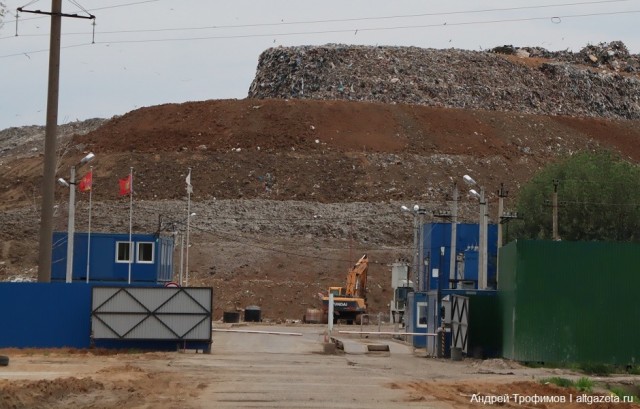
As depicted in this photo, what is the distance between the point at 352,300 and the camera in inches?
2741

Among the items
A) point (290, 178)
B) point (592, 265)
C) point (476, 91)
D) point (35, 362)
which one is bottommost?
point (35, 362)

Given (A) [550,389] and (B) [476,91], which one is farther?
(B) [476,91]

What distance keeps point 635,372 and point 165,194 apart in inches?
2720

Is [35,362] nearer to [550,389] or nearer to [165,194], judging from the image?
[550,389]

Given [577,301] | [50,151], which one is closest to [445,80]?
[50,151]

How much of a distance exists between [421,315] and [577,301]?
545 inches

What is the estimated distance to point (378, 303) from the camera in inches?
3157

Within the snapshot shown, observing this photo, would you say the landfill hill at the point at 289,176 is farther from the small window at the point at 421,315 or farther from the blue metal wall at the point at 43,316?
the blue metal wall at the point at 43,316

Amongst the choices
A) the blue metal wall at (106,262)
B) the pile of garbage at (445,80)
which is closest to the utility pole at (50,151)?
the blue metal wall at (106,262)

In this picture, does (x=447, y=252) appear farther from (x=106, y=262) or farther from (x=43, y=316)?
(x=43, y=316)

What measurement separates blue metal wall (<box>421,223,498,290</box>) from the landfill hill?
20413 millimetres

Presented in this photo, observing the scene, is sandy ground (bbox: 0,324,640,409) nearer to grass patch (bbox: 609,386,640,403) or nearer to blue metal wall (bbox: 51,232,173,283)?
grass patch (bbox: 609,386,640,403)

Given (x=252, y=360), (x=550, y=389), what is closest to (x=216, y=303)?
(x=252, y=360)

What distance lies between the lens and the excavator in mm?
69688
